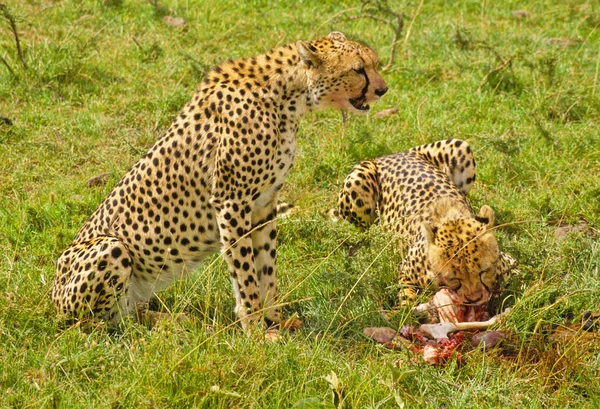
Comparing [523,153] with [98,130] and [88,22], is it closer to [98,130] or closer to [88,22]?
[98,130]

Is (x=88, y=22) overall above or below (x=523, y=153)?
above

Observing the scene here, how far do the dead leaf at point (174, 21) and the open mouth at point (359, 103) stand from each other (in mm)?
4315

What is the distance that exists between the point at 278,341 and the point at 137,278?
37.9 inches

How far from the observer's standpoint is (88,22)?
8508 millimetres

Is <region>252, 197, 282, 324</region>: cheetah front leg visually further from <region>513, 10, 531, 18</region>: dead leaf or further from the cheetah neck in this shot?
<region>513, 10, 531, 18</region>: dead leaf

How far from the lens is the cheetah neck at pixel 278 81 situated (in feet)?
15.1

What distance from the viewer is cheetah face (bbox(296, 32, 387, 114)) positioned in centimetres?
461

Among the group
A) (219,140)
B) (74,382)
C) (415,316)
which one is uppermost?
(219,140)

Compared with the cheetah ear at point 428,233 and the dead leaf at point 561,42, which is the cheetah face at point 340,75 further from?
the dead leaf at point 561,42

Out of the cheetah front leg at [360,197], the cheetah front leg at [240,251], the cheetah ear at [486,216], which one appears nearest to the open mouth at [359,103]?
the cheetah front leg at [240,251]

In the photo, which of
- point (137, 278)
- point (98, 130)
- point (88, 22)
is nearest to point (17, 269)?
point (137, 278)

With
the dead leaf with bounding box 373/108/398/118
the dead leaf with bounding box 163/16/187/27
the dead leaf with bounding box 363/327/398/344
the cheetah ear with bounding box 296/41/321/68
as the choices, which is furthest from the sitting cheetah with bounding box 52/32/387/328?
the dead leaf with bounding box 163/16/187/27

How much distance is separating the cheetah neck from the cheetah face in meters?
0.05

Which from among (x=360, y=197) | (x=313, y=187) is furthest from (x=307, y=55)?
(x=313, y=187)
